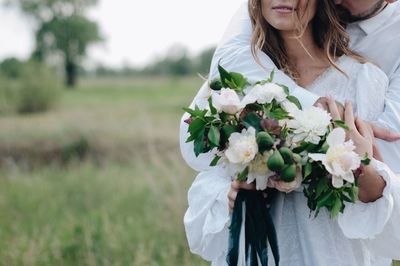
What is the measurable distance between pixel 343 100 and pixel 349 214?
437 mm

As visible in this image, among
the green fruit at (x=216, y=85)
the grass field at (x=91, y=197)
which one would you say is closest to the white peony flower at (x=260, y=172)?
the green fruit at (x=216, y=85)

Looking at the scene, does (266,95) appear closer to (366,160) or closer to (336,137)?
(336,137)

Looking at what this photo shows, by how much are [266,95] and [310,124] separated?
6.5 inches

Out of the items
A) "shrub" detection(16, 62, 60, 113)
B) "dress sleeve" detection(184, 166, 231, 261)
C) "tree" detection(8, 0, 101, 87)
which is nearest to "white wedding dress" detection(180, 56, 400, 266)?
"dress sleeve" detection(184, 166, 231, 261)

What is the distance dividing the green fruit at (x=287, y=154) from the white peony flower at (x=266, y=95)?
0.18 meters

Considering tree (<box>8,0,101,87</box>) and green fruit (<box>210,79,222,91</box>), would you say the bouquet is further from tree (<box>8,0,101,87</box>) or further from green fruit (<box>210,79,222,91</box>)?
tree (<box>8,0,101,87</box>)

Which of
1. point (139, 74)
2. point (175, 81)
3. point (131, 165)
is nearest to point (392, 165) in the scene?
point (131, 165)

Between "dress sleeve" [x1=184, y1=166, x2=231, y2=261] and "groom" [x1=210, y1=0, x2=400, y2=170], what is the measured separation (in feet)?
1.33

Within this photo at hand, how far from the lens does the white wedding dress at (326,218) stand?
6.46 feet

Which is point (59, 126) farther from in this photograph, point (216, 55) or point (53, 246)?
point (216, 55)

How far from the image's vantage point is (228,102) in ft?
6.11

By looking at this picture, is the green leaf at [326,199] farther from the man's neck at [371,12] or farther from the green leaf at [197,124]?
the man's neck at [371,12]

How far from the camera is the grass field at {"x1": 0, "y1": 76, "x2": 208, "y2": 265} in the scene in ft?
17.2

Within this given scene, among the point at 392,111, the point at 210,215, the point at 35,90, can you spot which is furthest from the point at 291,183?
the point at 35,90
